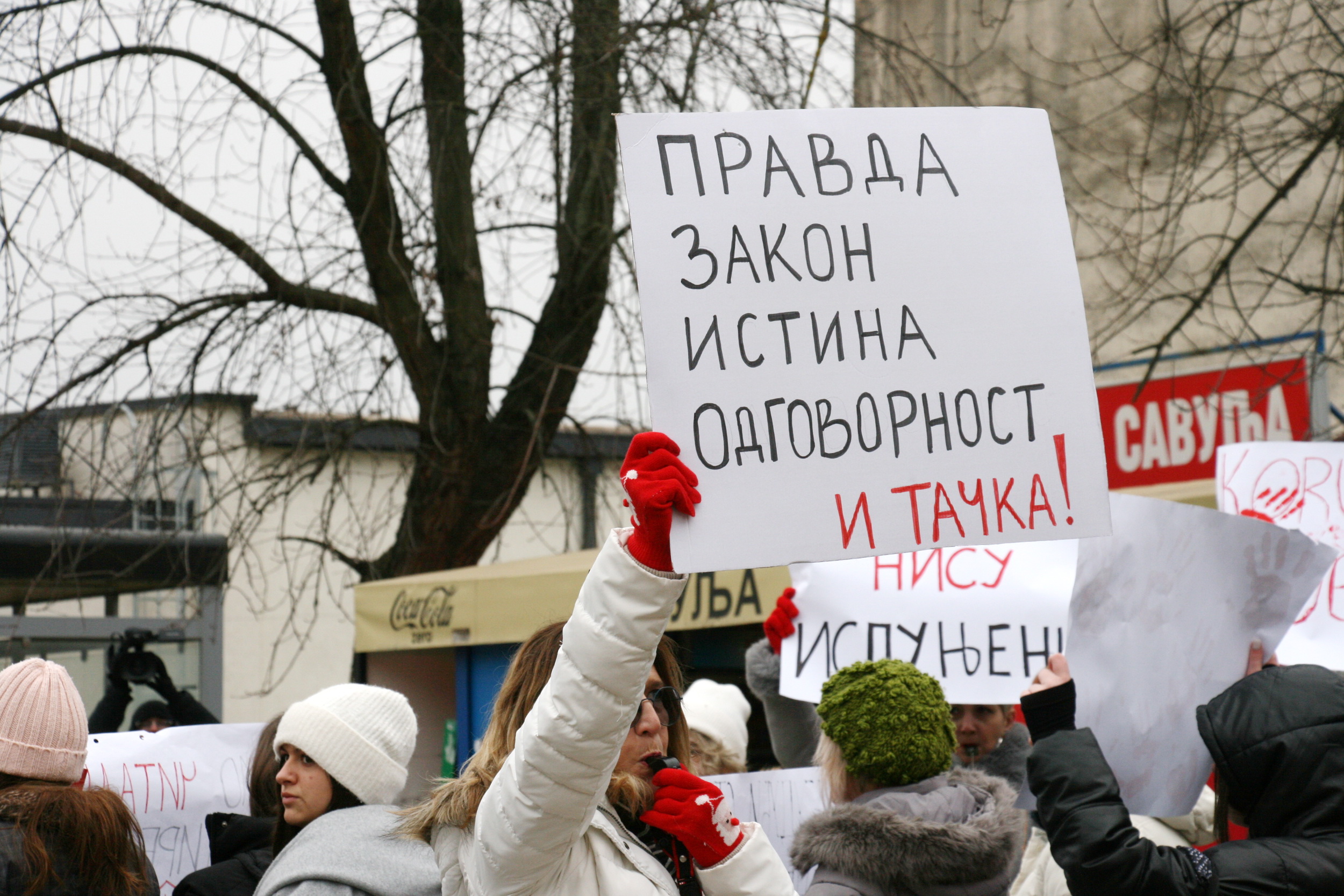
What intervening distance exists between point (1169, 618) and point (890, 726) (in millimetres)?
583

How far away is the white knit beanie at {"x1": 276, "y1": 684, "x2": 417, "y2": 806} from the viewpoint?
268 cm

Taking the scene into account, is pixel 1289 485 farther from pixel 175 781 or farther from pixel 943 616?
pixel 175 781

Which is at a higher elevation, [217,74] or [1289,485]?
[217,74]

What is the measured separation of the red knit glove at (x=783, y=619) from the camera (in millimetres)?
3496

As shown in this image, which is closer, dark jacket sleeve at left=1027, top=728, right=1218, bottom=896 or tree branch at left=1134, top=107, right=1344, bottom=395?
dark jacket sleeve at left=1027, top=728, right=1218, bottom=896

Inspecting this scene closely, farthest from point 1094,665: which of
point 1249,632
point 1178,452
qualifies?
point 1178,452

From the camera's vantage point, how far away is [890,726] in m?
2.63

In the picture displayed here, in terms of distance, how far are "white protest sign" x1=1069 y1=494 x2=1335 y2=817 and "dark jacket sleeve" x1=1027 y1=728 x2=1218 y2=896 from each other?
0.89 ft

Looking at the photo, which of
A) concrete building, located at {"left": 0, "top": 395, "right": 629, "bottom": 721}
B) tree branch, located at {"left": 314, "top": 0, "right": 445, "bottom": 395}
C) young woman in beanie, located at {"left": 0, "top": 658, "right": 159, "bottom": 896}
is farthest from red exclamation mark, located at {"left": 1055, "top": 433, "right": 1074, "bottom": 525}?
tree branch, located at {"left": 314, "top": 0, "right": 445, "bottom": 395}

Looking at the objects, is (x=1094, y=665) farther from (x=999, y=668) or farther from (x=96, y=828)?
(x=96, y=828)

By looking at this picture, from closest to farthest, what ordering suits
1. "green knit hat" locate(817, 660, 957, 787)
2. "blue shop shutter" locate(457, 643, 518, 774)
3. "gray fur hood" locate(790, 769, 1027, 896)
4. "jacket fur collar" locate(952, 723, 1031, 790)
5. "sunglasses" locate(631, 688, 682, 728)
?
"sunglasses" locate(631, 688, 682, 728)
"gray fur hood" locate(790, 769, 1027, 896)
"green knit hat" locate(817, 660, 957, 787)
"jacket fur collar" locate(952, 723, 1031, 790)
"blue shop shutter" locate(457, 643, 518, 774)

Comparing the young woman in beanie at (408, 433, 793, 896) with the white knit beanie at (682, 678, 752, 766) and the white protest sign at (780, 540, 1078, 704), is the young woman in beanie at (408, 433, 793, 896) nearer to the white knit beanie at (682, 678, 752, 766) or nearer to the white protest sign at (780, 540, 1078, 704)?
the white protest sign at (780, 540, 1078, 704)

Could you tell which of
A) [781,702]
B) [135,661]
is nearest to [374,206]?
[135,661]

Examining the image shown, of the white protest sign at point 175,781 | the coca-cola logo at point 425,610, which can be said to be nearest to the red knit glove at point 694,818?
the white protest sign at point 175,781
